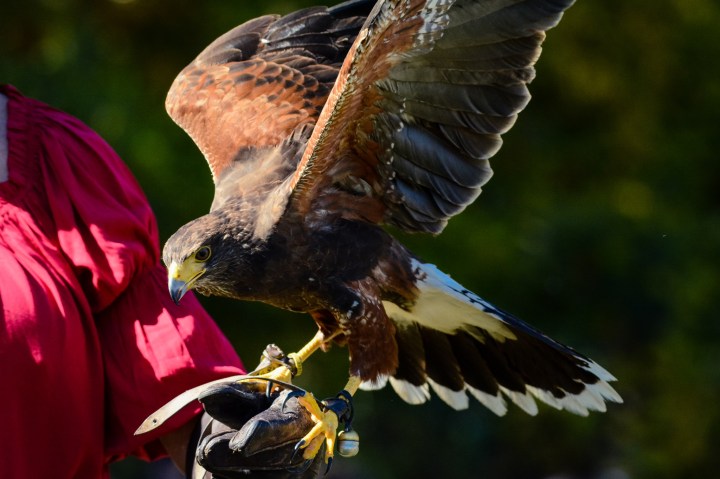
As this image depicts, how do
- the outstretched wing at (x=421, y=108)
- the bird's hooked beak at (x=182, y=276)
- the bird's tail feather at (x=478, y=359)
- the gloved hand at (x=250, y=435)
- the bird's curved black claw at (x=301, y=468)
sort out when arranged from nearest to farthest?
the gloved hand at (x=250, y=435) < the bird's curved black claw at (x=301, y=468) < the bird's hooked beak at (x=182, y=276) < the outstretched wing at (x=421, y=108) < the bird's tail feather at (x=478, y=359)

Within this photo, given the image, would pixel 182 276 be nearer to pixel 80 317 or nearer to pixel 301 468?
pixel 80 317

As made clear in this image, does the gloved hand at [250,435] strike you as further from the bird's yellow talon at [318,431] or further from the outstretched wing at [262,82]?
the outstretched wing at [262,82]

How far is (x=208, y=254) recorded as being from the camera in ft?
8.86

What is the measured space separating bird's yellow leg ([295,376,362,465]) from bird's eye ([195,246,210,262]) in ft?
1.49

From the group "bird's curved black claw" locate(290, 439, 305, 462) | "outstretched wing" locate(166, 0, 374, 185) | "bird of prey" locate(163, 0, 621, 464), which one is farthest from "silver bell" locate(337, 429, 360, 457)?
"outstretched wing" locate(166, 0, 374, 185)

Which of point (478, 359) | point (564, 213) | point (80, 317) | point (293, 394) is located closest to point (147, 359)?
point (80, 317)

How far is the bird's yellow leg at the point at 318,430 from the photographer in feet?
7.73

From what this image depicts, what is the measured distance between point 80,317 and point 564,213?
5412 mm

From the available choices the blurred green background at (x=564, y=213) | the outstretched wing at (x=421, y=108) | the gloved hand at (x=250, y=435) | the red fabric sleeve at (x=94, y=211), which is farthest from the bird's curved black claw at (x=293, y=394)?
the blurred green background at (x=564, y=213)

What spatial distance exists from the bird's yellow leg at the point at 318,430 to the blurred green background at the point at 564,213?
3563 mm

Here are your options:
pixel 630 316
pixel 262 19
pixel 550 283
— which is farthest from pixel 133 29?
pixel 262 19

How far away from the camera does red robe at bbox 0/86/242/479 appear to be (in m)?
2.24

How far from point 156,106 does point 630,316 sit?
3390 mm

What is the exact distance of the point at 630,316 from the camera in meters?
7.59
